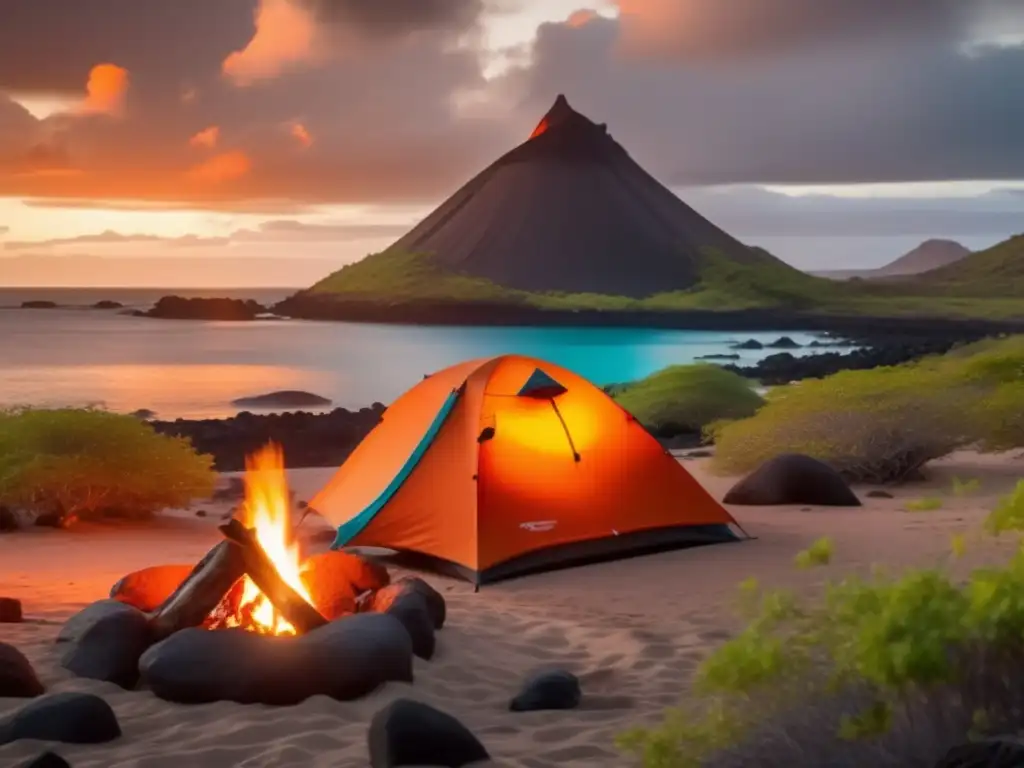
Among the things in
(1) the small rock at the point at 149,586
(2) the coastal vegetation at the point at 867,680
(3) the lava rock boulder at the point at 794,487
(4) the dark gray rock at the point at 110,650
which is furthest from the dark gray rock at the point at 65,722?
(3) the lava rock boulder at the point at 794,487

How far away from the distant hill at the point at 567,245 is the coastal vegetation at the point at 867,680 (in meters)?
81.6

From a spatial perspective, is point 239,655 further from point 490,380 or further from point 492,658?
point 490,380

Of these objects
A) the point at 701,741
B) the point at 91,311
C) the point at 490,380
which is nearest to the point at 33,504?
the point at 490,380

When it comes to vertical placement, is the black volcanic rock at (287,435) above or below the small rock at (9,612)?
below

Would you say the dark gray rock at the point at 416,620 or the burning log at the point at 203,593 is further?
the dark gray rock at the point at 416,620

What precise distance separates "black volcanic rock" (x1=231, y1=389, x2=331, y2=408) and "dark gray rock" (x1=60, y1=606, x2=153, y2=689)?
24401mm

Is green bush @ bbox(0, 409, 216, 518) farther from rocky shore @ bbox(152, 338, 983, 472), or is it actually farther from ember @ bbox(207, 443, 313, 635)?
rocky shore @ bbox(152, 338, 983, 472)

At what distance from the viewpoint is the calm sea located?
3409 centimetres

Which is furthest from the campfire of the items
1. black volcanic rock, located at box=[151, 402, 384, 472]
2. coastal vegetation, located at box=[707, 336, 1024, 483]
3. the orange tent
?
black volcanic rock, located at box=[151, 402, 384, 472]

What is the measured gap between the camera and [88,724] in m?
3.94

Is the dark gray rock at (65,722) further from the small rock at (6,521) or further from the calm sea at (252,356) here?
the calm sea at (252,356)

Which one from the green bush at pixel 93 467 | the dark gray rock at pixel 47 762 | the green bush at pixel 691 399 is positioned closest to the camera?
the dark gray rock at pixel 47 762

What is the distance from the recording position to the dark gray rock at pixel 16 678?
14.4 feet

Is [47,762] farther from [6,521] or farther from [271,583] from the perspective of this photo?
[6,521]
